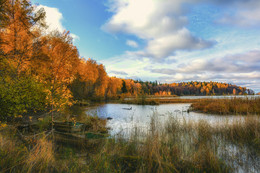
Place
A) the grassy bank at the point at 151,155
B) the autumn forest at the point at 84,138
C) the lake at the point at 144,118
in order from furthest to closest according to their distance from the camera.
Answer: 1. the lake at the point at 144,118
2. the autumn forest at the point at 84,138
3. the grassy bank at the point at 151,155

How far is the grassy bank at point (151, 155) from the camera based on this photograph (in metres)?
3.89

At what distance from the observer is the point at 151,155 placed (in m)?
4.29

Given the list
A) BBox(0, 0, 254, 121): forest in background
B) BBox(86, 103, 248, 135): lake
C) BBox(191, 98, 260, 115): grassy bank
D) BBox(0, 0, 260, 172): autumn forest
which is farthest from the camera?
BBox(191, 98, 260, 115): grassy bank

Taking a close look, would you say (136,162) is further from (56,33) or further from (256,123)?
(56,33)

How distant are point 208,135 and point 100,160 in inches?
235

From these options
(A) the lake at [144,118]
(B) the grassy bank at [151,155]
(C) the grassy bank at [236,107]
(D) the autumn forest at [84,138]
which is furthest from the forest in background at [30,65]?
(A) the lake at [144,118]

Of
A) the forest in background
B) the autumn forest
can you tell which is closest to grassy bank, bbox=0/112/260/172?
the autumn forest

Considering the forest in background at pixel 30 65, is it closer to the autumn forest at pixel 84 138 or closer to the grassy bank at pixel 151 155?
the autumn forest at pixel 84 138

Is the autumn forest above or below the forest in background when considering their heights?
below

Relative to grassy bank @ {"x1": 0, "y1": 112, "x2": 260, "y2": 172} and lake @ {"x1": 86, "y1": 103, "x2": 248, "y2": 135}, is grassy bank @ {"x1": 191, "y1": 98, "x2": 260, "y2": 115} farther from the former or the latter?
grassy bank @ {"x1": 0, "y1": 112, "x2": 260, "y2": 172}

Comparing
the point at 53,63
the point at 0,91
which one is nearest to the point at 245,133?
the point at 0,91

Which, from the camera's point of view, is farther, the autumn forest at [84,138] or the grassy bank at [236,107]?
the grassy bank at [236,107]

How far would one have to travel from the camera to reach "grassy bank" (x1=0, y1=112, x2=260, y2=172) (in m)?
3.89

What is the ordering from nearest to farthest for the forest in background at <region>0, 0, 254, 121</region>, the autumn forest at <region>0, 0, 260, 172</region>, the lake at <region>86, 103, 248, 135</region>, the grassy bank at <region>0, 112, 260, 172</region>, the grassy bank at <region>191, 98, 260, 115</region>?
1. the grassy bank at <region>0, 112, 260, 172</region>
2. the autumn forest at <region>0, 0, 260, 172</region>
3. the forest in background at <region>0, 0, 254, 121</region>
4. the lake at <region>86, 103, 248, 135</region>
5. the grassy bank at <region>191, 98, 260, 115</region>
